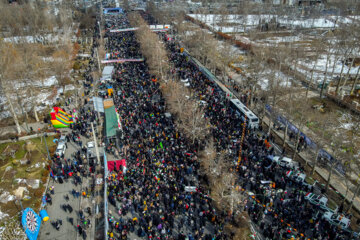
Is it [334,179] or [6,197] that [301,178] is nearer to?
[334,179]

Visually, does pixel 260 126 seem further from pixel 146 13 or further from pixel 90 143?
pixel 146 13

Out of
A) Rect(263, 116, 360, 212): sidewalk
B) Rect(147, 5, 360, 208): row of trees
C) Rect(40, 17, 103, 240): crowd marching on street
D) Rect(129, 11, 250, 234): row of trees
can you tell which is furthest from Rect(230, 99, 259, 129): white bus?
Rect(40, 17, 103, 240): crowd marching on street

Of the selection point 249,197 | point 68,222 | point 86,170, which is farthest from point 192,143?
point 68,222

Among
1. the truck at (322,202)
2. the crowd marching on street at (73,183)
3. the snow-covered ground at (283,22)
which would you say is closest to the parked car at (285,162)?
the truck at (322,202)

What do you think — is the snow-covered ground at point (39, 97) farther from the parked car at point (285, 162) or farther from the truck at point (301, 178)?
the truck at point (301, 178)

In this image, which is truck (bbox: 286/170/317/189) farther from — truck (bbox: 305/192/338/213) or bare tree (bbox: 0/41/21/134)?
bare tree (bbox: 0/41/21/134)


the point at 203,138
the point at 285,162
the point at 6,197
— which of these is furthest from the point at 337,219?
the point at 6,197
